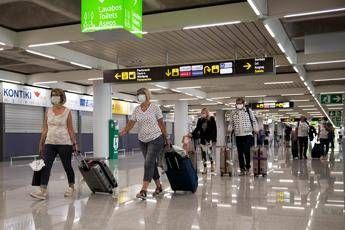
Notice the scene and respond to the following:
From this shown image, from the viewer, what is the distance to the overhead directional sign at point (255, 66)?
443 inches

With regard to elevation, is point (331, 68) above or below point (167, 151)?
above

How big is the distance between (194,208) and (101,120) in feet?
40.0

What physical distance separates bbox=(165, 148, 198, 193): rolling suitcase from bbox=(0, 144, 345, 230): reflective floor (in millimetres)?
201

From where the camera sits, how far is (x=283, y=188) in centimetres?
711

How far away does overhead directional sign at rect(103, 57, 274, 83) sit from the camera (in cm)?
1136

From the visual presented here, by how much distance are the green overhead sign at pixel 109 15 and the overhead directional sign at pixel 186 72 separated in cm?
453

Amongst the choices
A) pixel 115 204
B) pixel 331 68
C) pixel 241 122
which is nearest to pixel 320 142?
pixel 331 68

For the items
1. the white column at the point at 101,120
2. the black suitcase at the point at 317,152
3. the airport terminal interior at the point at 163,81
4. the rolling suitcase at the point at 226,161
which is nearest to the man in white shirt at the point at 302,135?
the airport terminal interior at the point at 163,81

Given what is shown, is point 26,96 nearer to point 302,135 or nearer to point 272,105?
point 302,135

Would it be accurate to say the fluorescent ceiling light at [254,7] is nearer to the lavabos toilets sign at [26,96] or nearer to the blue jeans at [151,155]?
the blue jeans at [151,155]

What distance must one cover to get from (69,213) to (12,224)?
2.43 ft

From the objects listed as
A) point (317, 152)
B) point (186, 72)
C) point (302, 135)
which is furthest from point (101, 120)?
point (317, 152)

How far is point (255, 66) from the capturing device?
11.4m

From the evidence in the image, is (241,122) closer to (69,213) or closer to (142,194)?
(142,194)
